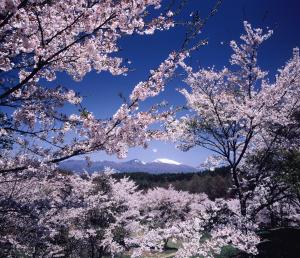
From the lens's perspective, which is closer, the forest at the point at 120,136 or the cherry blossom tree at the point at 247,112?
the forest at the point at 120,136

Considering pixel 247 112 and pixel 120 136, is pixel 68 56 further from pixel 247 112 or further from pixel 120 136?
pixel 247 112

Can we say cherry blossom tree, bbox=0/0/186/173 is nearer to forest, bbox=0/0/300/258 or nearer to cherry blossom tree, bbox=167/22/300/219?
forest, bbox=0/0/300/258

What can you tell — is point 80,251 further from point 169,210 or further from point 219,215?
point 169,210

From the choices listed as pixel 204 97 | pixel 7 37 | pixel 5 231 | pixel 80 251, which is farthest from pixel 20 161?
pixel 80 251

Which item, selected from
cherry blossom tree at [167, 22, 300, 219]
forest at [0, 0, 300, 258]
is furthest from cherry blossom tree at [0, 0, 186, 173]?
cherry blossom tree at [167, 22, 300, 219]

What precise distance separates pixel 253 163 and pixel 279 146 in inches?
78.4

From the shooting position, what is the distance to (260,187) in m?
13.6

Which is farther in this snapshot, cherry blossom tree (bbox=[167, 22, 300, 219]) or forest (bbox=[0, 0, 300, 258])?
cherry blossom tree (bbox=[167, 22, 300, 219])

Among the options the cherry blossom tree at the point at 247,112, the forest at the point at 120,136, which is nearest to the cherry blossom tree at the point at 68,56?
the forest at the point at 120,136

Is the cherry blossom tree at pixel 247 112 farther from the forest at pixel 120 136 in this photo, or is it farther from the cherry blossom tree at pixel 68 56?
the cherry blossom tree at pixel 68 56

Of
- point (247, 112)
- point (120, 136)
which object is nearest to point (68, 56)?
point (120, 136)

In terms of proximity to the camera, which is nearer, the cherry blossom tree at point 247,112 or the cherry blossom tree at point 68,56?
the cherry blossom tree at point 68,56

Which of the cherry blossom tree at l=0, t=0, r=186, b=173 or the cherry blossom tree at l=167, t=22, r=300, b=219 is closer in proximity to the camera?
the cherry blossom tree at l=0, t=0, r=186, b=173

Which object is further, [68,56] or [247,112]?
[247,112]
